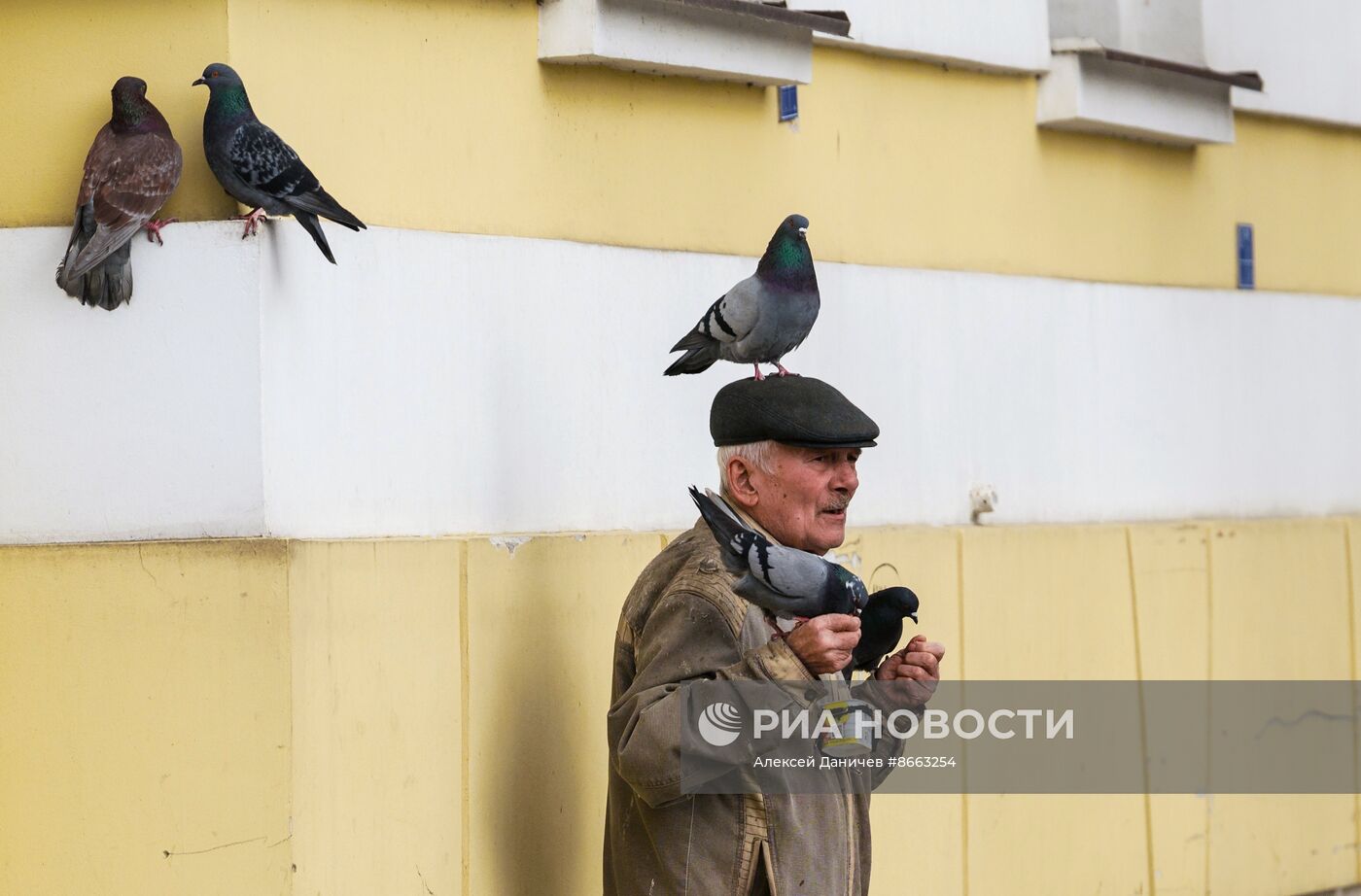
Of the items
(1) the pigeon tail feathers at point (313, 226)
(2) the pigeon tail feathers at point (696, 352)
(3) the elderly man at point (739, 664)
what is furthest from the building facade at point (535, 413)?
(3) the elderly man at point (739, 664)

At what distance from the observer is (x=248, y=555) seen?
4.34 m

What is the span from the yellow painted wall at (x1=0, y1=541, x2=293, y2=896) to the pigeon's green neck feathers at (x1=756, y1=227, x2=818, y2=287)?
124 cm

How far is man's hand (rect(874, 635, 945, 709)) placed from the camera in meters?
3.91

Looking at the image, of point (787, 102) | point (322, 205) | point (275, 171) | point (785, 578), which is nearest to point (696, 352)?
point (322, 205)

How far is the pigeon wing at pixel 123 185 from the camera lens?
4328 millimetres

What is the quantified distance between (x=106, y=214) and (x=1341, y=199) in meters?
5.19

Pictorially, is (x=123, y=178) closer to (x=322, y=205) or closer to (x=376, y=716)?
(x=322, y=205)

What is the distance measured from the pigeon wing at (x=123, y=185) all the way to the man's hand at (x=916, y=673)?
183 cm

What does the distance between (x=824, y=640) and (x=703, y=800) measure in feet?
1.69

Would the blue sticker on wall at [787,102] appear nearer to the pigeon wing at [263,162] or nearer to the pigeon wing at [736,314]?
the pigeon wing at [736,314]

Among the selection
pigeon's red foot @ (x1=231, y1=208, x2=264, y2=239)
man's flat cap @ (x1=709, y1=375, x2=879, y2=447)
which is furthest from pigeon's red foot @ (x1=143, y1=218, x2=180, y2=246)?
man's flat cap @ (x1=709, y1=375, x2=879, y2=447)

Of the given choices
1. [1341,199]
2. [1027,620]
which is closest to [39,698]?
[1027,620]

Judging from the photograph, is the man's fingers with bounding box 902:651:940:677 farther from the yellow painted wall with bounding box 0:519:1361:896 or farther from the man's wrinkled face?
the yellow painted wall with bounding box 0:519:1361:896

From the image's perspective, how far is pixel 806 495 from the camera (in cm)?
408
